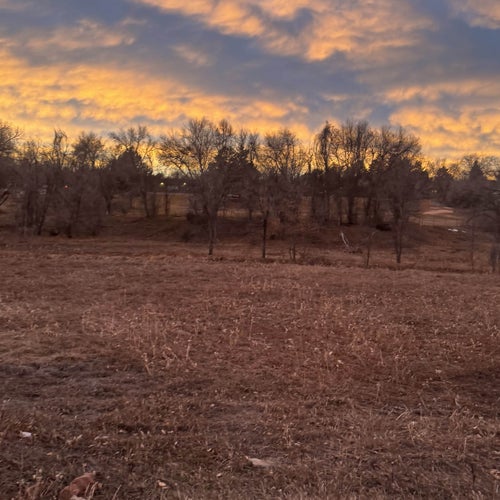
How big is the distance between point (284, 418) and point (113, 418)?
5.61ft

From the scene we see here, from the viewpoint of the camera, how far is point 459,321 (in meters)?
9.16

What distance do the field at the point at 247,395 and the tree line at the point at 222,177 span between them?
25018 millimetres

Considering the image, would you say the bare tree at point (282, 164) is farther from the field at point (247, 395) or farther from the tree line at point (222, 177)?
the field at point (247, 395)

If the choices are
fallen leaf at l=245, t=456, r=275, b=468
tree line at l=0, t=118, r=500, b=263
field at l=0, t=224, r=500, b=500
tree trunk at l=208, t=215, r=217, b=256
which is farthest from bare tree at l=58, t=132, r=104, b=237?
fallen leaf at l=245, t=456, r=275, b=468

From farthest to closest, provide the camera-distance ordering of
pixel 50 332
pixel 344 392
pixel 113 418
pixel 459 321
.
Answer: pixel 459 321 → pixel 50 332 → pixel 344 392 → pixel 113 418

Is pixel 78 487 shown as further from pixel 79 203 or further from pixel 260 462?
pixel 79 203

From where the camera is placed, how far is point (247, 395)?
5453 millimetres

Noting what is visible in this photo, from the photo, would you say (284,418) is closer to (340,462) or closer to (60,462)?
(340,462)

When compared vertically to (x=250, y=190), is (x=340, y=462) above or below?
below

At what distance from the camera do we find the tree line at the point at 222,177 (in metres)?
40.3

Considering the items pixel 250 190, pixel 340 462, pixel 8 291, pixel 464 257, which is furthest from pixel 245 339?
pixel 250 190

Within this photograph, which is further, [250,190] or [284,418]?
[250,190]

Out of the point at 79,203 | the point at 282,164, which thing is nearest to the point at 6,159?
the point at 79,203

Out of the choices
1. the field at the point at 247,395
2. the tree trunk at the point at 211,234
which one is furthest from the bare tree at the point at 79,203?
the field at the point at 247,395
